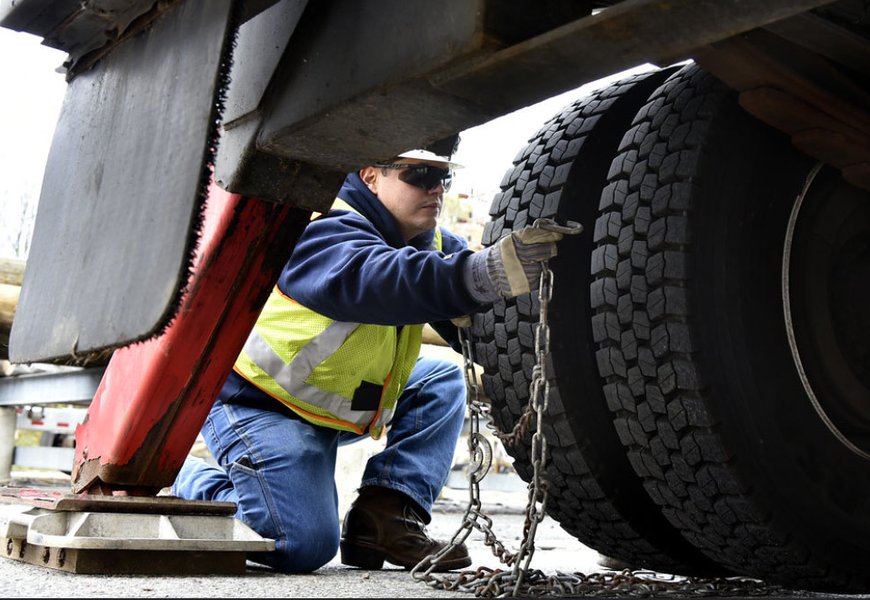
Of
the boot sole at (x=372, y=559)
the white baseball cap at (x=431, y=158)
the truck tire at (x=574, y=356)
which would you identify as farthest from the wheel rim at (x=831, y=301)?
the boot sole at (x=372, y=559)

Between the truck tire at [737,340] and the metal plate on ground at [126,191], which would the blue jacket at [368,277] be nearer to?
the truck tire at [737,340]

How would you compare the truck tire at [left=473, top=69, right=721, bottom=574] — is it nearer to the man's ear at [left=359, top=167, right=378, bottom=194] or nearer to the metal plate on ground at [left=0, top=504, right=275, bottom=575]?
the man's ear at [left=359, top=167, right=378, bottom=194]

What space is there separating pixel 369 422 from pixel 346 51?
1.31 meters

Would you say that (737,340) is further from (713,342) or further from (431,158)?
(431,158)

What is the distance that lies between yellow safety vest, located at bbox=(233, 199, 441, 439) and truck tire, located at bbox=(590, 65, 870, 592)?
0.75 metres

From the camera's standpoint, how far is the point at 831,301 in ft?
6.25

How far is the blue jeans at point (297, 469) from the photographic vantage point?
2338 mm

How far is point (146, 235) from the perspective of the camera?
1520mm

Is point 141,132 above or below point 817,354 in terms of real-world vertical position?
above

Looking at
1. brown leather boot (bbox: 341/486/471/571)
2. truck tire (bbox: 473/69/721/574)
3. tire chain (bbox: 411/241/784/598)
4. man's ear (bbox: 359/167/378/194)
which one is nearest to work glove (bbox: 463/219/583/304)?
tire chain (bbox: 411/241/784/598)

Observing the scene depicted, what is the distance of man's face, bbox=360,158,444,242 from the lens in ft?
8.27

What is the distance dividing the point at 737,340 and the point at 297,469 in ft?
3.77

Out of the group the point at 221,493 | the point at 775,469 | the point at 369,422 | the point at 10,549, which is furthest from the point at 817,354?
the point at 10,549

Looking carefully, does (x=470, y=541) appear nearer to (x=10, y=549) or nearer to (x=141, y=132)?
(x=10, y=549)
